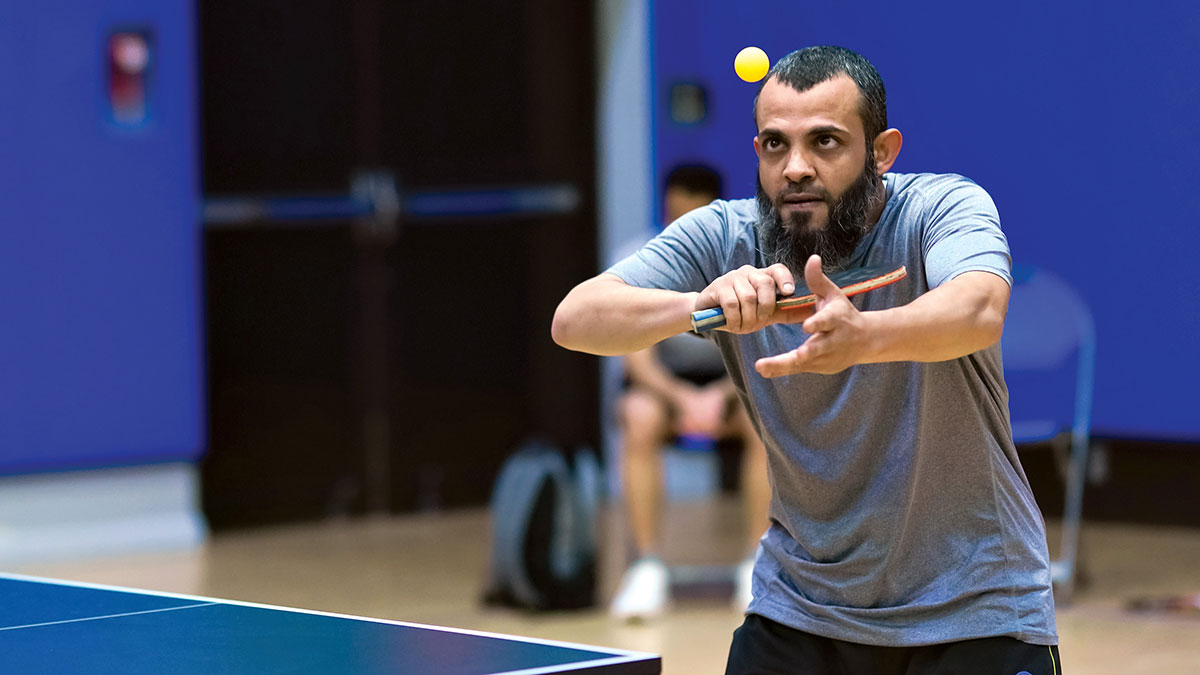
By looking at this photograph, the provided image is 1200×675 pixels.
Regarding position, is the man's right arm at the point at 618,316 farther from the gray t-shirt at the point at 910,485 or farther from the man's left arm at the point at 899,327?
the man's left arm at the point at 899,327

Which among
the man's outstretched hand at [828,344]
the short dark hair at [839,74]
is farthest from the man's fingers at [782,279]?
the short dark hair at [839,74]

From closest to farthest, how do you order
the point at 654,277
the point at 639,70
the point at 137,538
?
the point at 654,277 → the point at 137,538 → the point at 639,70

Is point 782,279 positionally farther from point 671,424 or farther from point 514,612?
point 671,424

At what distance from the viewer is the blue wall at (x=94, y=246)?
5617 millimetres

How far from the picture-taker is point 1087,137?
228 inches

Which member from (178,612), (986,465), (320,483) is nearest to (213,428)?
(320,483)

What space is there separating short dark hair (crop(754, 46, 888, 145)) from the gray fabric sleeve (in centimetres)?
13

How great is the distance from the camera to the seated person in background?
4.81 metres

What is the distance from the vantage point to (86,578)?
5121 millimetres

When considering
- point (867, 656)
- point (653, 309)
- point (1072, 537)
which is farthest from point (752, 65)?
point (1072, 537)

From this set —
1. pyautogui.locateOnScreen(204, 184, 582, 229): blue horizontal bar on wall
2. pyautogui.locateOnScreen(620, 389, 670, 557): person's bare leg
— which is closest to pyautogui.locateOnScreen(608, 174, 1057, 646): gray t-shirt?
pyautogui.locateOnScreen(620, 389, 670, 557): person's bare leg

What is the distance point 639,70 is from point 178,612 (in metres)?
5.08

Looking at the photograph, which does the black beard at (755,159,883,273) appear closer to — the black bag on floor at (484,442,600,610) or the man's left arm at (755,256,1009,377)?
the man's left arm at (755,256,1009,377)

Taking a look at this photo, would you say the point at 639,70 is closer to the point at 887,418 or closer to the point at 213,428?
the point at 213,428
